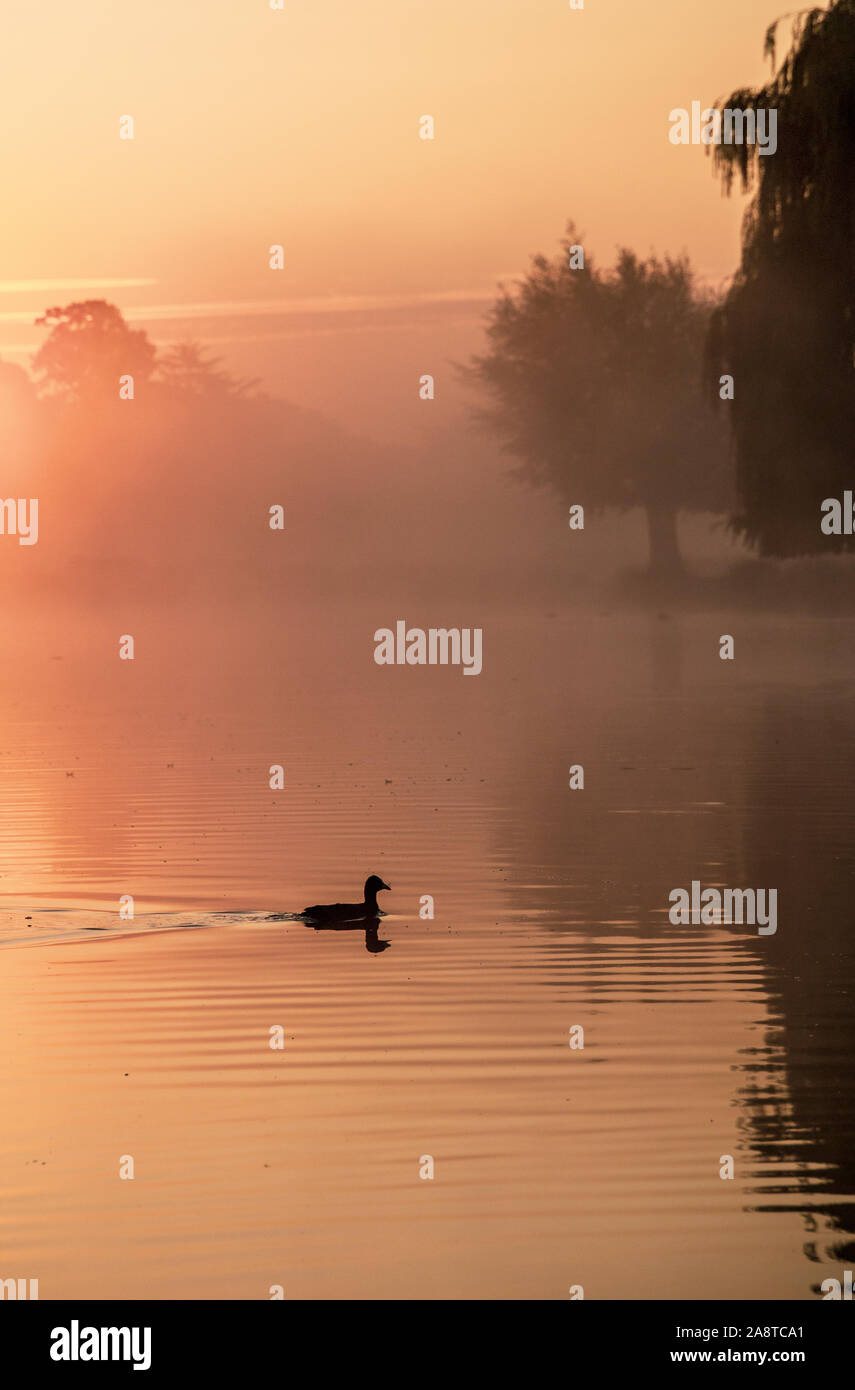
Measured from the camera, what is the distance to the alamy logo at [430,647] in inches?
2356

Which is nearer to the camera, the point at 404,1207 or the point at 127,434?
the point at 404,1207

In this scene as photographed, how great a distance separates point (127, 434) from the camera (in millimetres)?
165375

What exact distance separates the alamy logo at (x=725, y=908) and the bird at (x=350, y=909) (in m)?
2.35


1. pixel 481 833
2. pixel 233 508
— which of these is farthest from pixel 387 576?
pixel 481 833

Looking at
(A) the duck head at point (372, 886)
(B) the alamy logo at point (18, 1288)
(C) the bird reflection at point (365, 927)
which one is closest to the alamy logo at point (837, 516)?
(A) the duck head at point (372, 886)

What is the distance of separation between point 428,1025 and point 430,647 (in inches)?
2185

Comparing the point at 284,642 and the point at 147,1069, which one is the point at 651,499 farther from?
the point at 147,1069

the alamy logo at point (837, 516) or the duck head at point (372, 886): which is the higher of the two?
the alamy logo at point (837, 516)

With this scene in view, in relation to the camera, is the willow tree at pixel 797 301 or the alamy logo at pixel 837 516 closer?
the willow tree at pixel 797 301

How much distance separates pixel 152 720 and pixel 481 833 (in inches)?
642

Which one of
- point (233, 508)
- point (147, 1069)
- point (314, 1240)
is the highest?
point (233, 508)
